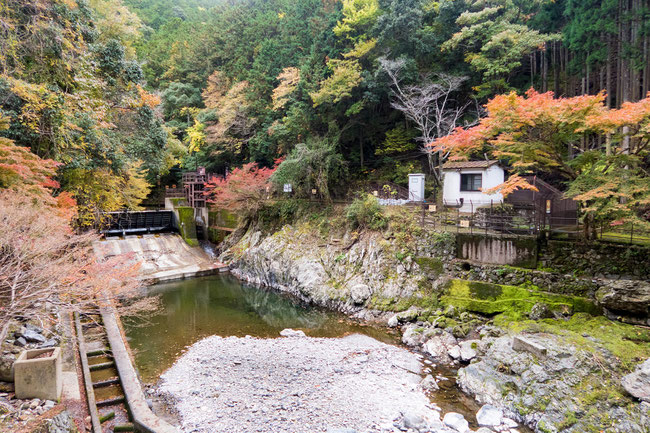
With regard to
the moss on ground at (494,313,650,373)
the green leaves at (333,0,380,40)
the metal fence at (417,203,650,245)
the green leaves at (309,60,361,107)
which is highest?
the green leaves at (333,0,380,40)

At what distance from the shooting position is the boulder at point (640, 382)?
6.02 meters

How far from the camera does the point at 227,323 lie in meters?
12.5

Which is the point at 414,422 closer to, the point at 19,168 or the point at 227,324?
the point at 227,324

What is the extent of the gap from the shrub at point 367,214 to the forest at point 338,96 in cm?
289

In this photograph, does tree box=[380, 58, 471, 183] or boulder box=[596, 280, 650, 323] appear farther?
tree box=[380, 58, 471, 183]

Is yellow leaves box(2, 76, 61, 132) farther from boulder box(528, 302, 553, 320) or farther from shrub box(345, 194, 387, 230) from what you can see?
boulder box(528, 302, 553, 320)

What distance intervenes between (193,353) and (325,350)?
13.0 ft

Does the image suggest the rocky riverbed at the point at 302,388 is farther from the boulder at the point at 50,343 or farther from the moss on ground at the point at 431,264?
the moss on ground at the point at 431,264

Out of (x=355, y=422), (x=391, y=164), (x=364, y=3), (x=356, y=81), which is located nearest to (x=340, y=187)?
(x=391, y=164)

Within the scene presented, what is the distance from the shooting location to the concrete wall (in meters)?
10.4

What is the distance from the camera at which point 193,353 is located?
975 cm

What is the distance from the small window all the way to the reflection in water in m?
9.22

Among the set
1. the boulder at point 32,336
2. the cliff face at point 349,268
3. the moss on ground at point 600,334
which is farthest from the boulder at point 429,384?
the boulder at point 32,336

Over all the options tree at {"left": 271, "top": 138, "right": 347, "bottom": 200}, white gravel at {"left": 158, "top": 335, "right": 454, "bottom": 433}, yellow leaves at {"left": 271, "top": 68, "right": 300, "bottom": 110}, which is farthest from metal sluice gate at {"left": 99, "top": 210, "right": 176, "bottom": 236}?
white gravel at {"left": 158, "top": 335, "right": 454, "bottom": 433}
